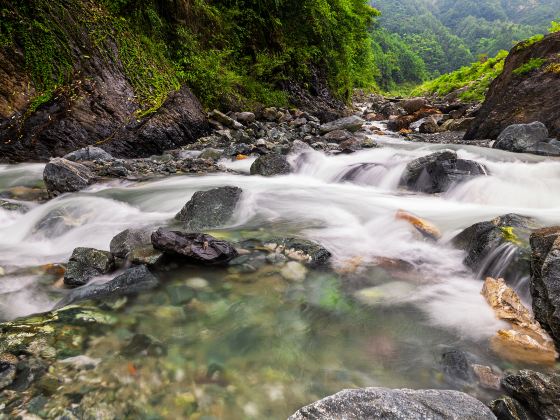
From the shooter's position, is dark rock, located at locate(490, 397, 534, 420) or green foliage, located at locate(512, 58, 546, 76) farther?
green foliage, located at locate(512, 58, 546, 76)

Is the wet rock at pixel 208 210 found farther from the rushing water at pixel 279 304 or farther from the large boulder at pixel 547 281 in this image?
the large boulder at pixel 547 281

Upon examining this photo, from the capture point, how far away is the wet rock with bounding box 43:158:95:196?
579 cm

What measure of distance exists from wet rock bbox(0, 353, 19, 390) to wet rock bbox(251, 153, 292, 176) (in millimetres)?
6063

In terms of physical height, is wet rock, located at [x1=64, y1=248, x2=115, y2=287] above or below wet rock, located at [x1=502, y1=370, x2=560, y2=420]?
below

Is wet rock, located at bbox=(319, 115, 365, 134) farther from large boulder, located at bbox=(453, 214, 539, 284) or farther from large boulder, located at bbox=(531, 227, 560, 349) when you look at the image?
large boulder, located at bbox=(531, 227, 560, 349)

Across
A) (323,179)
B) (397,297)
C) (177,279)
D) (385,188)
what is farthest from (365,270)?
(323,179)

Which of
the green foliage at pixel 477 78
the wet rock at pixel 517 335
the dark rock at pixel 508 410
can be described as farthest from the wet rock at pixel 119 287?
the green foliage at pixel 477 78

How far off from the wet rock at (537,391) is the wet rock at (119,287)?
2.62 meters

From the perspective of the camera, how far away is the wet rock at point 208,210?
15.3ft

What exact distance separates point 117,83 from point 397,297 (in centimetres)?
786

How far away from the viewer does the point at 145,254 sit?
3.48 meters

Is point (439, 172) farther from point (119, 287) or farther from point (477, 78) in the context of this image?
point (477, 78)

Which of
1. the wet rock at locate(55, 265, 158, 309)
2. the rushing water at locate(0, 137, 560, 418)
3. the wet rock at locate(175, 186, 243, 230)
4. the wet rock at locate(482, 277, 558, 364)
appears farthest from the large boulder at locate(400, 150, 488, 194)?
the wet rock at locate(55, 265, 158, 309)

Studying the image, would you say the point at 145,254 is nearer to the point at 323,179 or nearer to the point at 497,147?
the point at 323,179
